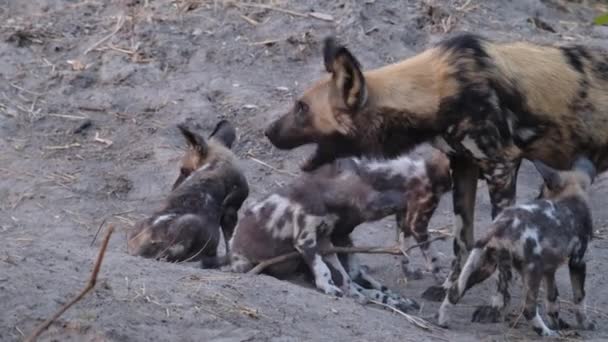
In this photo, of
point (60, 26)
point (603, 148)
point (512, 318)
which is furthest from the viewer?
point (60, 26)

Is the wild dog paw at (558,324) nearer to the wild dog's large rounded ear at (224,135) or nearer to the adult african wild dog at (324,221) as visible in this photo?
the adult african wild dog at (324,221)

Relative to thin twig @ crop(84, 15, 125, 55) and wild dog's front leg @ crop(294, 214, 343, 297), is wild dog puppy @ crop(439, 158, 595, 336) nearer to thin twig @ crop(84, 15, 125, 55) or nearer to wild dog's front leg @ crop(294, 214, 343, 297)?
wild dog's front leg @ crop(294, 214, 343, 297)

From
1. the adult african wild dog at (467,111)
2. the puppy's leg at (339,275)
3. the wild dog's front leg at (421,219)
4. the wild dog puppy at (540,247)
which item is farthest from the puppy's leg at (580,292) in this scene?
the wild dog's front leg at (421,219)

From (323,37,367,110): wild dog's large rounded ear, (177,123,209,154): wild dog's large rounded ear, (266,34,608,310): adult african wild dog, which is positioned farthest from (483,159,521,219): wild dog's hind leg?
(177,123,209,154): wild dog's large rounded ear

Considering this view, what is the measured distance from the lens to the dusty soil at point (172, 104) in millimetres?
5801

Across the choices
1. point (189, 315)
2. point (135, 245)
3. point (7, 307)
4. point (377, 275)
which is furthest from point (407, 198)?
point (7, 307)

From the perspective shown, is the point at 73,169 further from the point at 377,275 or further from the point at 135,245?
the point at 377,275

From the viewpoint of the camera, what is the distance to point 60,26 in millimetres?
Answer: 10234

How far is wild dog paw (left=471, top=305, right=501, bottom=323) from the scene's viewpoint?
6035mm

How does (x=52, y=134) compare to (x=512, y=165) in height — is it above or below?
below

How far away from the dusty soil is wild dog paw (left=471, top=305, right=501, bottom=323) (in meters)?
0.07

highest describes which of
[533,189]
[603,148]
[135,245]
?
[603,148]

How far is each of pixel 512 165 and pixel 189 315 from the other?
2223mm

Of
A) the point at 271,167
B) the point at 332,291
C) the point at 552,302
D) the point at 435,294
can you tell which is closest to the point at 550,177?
the point at 552,302
